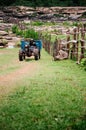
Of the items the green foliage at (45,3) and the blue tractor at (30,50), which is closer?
the blue tractor at (30,50)

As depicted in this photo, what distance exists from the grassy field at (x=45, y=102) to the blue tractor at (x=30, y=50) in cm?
511

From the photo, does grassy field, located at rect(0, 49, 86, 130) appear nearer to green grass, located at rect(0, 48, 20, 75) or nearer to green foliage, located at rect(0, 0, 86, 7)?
green grass, located at rect(0, 48, 20, 75)

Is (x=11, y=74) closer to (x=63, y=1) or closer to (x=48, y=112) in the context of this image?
(x=48, y=112)

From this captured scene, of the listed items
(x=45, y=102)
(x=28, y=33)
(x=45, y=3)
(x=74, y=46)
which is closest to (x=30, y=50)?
(x=74, y=46)

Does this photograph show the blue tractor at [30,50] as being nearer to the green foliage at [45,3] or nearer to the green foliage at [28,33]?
the green foliage at [28,33]

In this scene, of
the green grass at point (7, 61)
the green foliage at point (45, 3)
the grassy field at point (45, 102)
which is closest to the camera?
the grassy field at point (45, 102)

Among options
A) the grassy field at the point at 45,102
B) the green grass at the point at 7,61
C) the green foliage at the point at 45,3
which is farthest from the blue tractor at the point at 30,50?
the green foliage at the point at 45,3

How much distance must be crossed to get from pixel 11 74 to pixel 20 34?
22090 mm

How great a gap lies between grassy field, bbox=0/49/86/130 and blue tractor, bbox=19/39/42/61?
511 centimetres

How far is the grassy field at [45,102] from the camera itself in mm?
10312

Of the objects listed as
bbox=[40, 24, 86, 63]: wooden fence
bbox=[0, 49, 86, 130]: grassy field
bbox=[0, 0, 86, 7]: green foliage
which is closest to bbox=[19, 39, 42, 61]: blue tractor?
bbox=[40, 24, 86, 63]: wooden fence

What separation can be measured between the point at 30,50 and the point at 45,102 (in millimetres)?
10925

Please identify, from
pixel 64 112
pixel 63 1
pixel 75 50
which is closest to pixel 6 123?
pixel 64 112

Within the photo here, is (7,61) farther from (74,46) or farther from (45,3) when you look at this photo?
(45,3)
